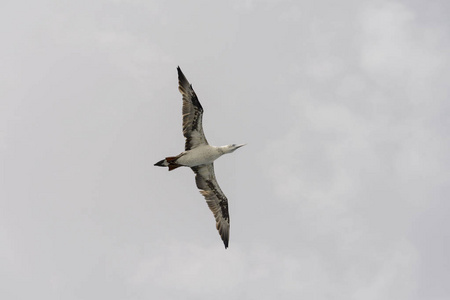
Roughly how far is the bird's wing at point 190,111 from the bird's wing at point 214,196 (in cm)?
346

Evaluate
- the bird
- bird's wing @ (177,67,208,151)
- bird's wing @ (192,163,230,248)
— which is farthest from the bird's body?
bird's wing @ (192,163,230,248)

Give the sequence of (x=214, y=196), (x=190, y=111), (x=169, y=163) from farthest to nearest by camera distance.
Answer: (x=214, y=196) → (x=169, y=163) → (x=190, y=111)

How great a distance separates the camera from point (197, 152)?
44156 mm

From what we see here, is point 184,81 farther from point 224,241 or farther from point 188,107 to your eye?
point 224,241

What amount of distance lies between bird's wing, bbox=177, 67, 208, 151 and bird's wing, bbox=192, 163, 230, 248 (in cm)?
346

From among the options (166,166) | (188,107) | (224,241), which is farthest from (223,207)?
(188,107)

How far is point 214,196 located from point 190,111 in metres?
7.80

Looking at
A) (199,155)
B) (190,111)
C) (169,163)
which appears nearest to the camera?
(190,111)

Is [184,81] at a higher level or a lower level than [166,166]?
higher

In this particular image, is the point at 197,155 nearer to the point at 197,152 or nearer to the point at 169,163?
the point at 197,152

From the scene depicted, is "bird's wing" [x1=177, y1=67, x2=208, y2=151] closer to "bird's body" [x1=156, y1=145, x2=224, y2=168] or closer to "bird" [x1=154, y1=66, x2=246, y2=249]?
"bird" [x1=154, y1=66, x2=246, y2=249]

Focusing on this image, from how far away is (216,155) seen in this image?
147ft

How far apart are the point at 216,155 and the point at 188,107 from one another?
4.16 m

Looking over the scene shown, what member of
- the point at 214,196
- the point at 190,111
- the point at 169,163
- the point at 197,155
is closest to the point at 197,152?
the point at 197,155
